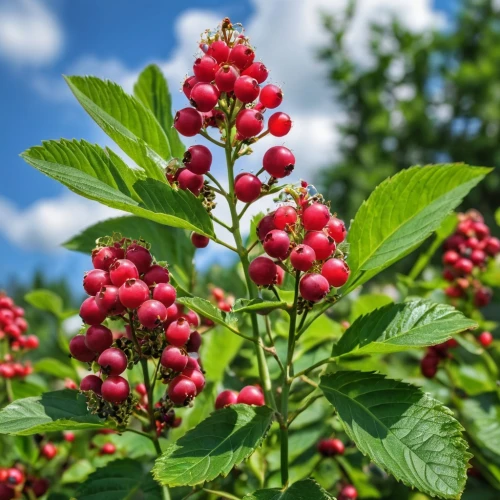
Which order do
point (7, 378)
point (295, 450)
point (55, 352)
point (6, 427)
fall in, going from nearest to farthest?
point (6, 427), point (295, 450), point (7, 378), point (55, 352)

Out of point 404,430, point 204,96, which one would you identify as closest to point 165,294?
point 204,96

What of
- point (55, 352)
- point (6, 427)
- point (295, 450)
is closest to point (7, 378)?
point (295, 450)

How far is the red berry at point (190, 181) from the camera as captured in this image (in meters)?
1.07

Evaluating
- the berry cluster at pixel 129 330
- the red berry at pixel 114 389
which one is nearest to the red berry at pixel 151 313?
the berry cluster at pixel 129 330

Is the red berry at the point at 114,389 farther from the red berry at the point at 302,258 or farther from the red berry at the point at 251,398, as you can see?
the red berry at the point at 302,258

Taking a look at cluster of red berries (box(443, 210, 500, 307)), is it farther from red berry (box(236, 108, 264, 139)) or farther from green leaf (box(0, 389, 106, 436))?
green leaf (box(0, 389, 106, 436))

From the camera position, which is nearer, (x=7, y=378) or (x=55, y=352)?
(x=7, y=378)

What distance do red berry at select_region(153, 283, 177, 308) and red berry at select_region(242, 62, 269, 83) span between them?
1.42ft

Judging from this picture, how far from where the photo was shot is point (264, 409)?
1047 millimetres

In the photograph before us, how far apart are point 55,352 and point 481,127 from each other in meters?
25.3

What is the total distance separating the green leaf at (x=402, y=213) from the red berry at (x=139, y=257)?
38cm

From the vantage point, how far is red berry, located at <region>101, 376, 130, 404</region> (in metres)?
1.00

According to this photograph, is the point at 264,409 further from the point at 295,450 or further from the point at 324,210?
the point at 295,450

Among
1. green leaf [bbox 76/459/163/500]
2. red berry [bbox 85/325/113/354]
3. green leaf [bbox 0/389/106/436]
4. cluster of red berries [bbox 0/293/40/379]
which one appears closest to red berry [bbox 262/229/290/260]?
red berry [bbox 85/325/113/354]
